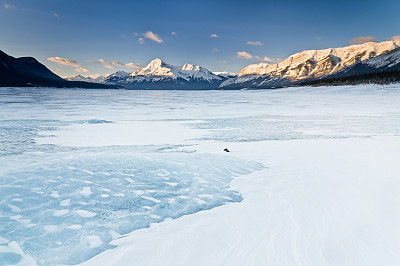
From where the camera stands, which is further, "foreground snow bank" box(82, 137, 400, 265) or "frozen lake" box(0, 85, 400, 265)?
"frozen lake" box(0, 85, 400, 265)

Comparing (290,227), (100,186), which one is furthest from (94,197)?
(290,227)

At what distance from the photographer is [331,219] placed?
4.58 meters

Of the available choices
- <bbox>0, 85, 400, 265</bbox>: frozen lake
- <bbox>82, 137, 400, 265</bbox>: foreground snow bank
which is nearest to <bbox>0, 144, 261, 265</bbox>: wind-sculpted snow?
<bbox>0, 85, 400, 265</bbox>: frozen lake

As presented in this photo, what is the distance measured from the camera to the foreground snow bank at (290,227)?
3615mm

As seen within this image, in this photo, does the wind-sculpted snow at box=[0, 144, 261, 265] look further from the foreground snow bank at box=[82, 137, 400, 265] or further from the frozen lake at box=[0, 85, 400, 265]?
the foreground snow bank at box=[82, 137, 400, 265]

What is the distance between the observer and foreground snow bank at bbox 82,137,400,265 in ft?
11.9

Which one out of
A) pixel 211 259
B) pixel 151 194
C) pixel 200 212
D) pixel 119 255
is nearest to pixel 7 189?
pixel 151 194

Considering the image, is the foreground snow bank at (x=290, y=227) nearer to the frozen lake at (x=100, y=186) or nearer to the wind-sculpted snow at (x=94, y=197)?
the frozen lake at (x=100, y=186)

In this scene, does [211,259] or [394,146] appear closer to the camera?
[211,259]

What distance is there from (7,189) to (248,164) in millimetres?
6325

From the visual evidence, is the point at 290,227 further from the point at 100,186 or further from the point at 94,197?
the point at 100,186

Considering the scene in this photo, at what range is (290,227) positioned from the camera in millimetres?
4371

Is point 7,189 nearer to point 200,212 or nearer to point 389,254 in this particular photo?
point 200,212

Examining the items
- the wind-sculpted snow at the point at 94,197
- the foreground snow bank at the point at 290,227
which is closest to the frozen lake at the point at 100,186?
the wind-sculpted snow at the point at 94,197
